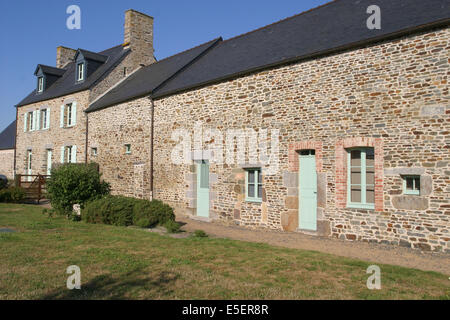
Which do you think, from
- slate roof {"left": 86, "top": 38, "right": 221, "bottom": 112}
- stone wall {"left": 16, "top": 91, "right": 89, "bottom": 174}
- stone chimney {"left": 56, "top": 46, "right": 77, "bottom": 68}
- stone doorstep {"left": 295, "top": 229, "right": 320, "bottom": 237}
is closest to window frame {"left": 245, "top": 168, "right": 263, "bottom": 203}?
stone doorstep {"left": 295, "top": 229, "right": 320, "bottom": 237}

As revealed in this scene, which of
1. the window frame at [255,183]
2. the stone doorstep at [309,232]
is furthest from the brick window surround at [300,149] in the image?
the stone doorstep at [309,232]

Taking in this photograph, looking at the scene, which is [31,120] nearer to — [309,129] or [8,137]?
[8,137]

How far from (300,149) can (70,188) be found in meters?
7.11

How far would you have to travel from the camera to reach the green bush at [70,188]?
1110 centimetres

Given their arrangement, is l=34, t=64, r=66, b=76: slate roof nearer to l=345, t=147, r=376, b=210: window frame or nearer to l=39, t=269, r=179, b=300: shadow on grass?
l=345, t=147, r=376, b=210: window frame

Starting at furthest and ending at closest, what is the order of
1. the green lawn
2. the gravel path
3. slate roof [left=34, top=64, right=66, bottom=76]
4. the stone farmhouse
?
slate roof [left=34, top=64, right=66, bottom=76], the stone farmhouse, the gravel path, the green lawn

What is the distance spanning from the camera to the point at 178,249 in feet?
22.7

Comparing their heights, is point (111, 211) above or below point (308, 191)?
below

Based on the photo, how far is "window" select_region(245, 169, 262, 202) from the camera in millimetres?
10359

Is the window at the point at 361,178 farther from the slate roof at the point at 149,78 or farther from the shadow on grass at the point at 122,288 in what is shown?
the slate roof at the point at 149,78

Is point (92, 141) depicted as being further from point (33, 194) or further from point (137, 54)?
point (137, 54)

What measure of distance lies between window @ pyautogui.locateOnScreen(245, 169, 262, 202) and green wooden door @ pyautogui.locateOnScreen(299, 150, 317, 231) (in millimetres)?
1403

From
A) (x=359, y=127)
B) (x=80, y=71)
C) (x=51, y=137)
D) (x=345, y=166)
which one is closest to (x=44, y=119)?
(x=51, y=137)

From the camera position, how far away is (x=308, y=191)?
360 inches
